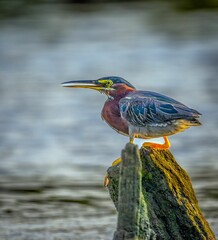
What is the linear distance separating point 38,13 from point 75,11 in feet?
3.39

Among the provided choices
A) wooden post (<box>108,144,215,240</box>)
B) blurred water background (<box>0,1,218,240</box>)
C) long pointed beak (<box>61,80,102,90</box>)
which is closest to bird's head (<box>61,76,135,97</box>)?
long pointed beak (<box>61,80,102,90</box>)

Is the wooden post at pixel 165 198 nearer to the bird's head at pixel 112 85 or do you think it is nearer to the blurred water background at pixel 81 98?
the bird's head at pixel 112 85

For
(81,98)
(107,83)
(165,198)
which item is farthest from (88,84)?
(81,98)

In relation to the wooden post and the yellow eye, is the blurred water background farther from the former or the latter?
the yellow eye

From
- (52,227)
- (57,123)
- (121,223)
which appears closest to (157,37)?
(57,123)

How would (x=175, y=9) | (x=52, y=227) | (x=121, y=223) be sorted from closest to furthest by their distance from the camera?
1. (x=121, y=223)
2. (x=52, y=227)
3. (x=175, y=9)

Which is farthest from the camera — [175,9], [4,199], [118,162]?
[175,9]

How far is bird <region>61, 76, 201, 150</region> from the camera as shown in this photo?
762 cm

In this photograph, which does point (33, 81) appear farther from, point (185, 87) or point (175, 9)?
point (175, 9)

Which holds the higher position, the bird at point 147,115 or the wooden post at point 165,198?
the bird at point 147,115

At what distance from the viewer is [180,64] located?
69.3 ft

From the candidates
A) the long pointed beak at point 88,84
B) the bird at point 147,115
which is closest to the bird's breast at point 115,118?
the bird at point 147,115

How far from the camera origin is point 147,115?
25.3 feet

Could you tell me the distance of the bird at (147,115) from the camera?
7617 mm
